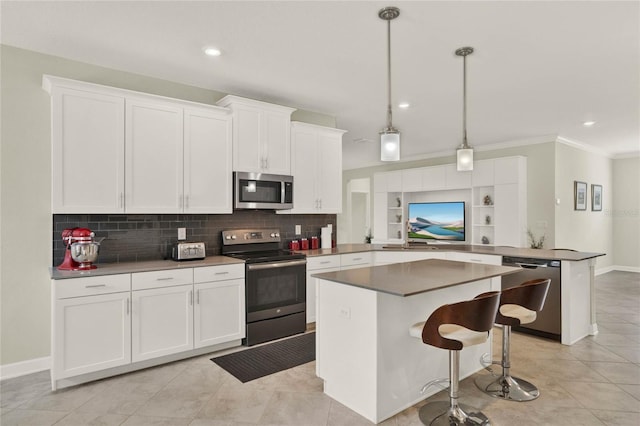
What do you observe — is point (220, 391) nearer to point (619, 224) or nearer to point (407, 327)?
point (407, 327)

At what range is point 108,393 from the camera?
2785 millimetres

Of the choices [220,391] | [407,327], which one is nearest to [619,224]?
[407,327]

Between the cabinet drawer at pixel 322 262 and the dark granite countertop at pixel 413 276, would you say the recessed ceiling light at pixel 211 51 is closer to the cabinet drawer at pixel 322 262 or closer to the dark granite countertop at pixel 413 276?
the dark granite countertop at pixel 413 276

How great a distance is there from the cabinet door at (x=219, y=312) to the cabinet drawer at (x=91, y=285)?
0.62 meters

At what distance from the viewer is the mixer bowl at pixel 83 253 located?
3004mm

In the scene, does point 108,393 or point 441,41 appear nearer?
point 108,393

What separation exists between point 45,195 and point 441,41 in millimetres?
3579

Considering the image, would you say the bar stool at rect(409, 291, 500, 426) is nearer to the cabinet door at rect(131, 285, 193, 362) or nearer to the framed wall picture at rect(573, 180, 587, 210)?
the cabinet door at rect(131, 285, 193, 362)

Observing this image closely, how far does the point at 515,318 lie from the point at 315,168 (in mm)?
2880

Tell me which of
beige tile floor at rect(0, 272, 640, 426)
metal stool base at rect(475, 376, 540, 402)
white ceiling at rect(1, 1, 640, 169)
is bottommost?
beige tile floor at rect(0, 272, 640, 426)

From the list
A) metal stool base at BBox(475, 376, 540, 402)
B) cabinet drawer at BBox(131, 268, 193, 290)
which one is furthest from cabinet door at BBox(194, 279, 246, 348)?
metal stool base at BBox(475, 376, 540, 402)

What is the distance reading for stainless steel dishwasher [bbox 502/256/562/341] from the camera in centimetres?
384

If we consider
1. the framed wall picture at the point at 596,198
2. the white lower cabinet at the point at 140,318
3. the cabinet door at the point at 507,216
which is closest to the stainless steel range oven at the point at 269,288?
the white lower cabinet at the point at 140,318

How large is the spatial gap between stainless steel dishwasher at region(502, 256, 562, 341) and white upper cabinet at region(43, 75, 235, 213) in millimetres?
3246
